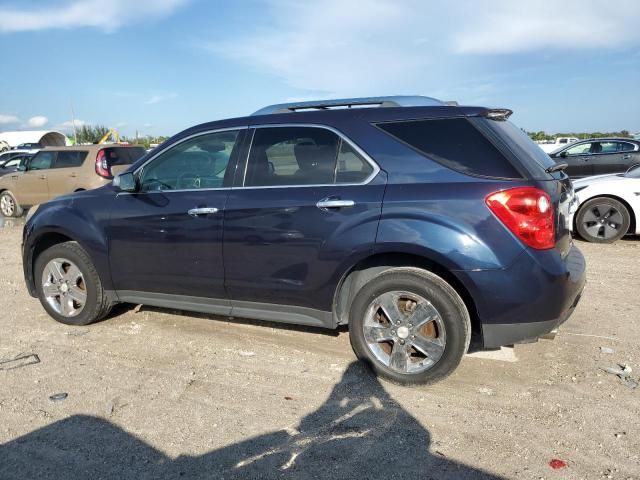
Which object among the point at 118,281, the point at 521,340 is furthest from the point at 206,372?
the point at 521,340

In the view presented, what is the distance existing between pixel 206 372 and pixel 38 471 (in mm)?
1279

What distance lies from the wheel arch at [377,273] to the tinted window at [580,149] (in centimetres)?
1169

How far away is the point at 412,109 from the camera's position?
343cm

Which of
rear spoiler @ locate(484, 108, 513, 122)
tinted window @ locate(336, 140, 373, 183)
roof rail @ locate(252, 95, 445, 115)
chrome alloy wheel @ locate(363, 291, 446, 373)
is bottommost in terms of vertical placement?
chrome alloy wheel @ locate(363, 291, 446, 373)

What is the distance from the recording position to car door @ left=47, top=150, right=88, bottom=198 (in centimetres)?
1091

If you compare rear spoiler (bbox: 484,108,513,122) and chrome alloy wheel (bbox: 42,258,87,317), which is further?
chrome alloy wheel (bbox: 42,258,87,317)

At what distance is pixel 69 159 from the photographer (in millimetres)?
11156

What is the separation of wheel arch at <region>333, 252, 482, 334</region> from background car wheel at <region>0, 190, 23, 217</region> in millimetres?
11470

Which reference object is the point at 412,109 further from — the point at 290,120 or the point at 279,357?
the point at 279,357

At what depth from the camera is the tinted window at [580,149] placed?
1339 centimetres

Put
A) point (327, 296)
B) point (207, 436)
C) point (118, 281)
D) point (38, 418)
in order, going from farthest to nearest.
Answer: point (118, 281), point (327, 296), point (38, 418), point (207, 436)

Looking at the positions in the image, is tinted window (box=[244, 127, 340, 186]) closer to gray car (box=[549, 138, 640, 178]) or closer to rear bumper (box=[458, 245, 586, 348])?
rear bumper (box=[458, 245, 586, 348])

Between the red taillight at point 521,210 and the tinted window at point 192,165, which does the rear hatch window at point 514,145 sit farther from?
the tinted window at point 192,165

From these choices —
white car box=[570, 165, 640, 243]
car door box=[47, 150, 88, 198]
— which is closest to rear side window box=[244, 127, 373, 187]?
white car box=[570, 165, 640, 243]
